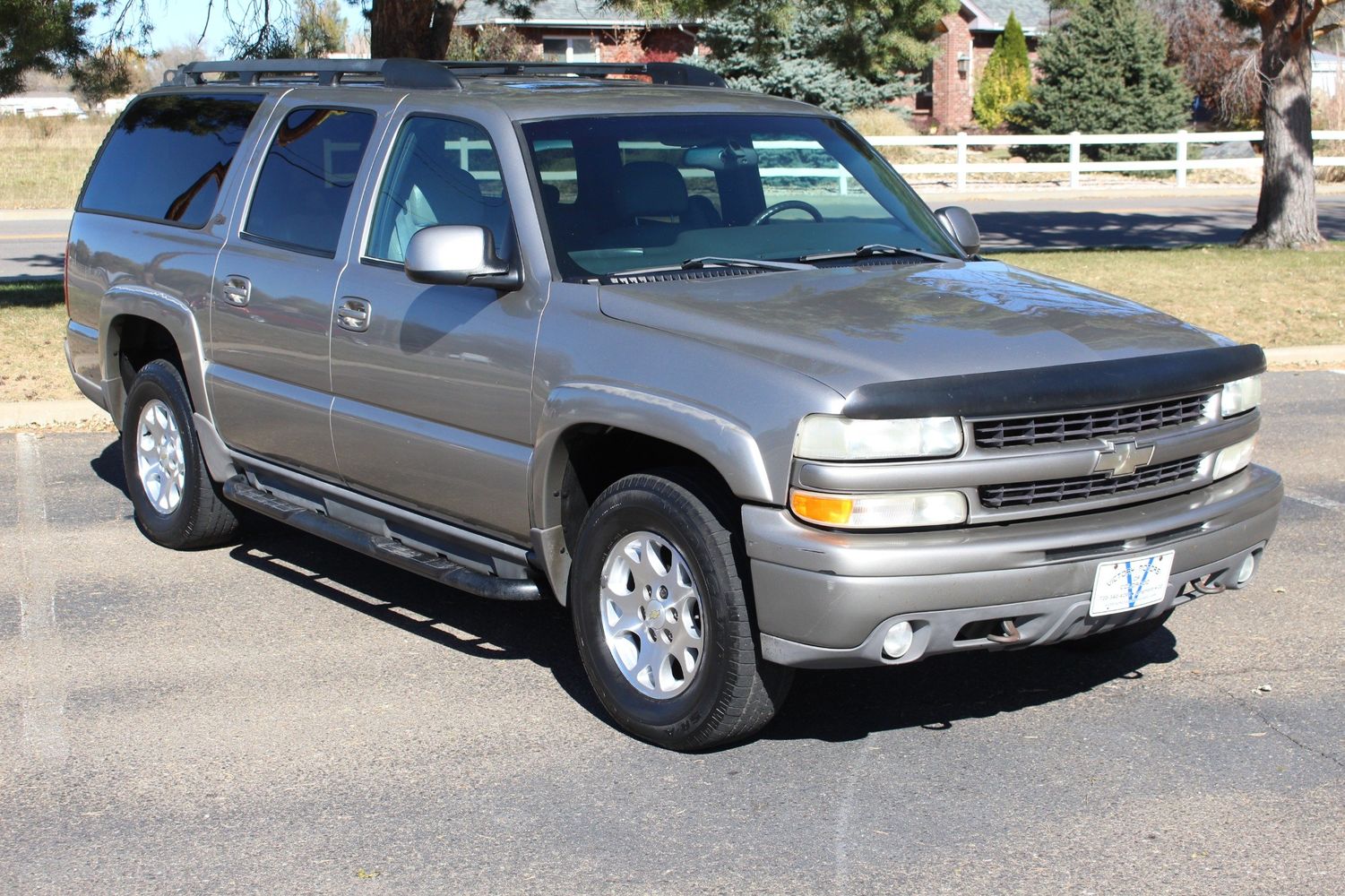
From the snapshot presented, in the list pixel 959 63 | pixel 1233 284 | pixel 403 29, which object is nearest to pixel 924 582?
pixel 403 29

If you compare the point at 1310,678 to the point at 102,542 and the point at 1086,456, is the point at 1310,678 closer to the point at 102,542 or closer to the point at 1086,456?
the point at 1086,456

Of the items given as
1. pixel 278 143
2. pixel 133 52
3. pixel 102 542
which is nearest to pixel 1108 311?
pixel 278 143

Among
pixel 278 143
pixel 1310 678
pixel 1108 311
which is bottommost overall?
pixel 1310 678

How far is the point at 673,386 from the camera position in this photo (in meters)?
4.60

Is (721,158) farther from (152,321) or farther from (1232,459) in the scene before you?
(152,321)

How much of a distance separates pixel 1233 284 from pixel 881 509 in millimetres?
12366

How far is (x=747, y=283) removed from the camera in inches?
202

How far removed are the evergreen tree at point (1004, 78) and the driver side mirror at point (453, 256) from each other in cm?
4255

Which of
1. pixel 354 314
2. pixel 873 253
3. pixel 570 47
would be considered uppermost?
pixel 570 47

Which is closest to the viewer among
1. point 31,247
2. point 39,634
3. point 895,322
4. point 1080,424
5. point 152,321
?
point 1080,424

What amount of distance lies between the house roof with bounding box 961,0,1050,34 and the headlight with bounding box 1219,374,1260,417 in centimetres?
4597

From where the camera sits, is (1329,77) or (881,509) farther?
(1329,77)

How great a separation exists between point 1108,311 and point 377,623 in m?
2.97

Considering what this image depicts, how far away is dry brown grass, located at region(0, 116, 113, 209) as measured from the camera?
29203mm
